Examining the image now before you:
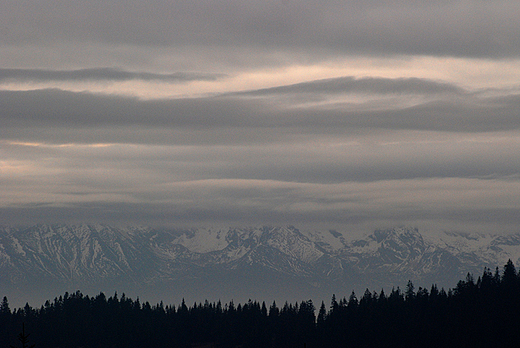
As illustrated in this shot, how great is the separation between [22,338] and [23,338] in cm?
75

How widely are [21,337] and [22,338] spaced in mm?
1253

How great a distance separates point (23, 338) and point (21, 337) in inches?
78.6

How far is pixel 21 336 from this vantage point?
321 feet

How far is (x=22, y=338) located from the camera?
316ft

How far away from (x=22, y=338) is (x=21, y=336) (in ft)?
Answer: 5.15

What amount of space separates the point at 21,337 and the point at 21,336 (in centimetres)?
33

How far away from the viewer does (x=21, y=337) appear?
320ft

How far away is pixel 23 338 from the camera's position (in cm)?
9556

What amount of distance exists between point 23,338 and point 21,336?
231cm
